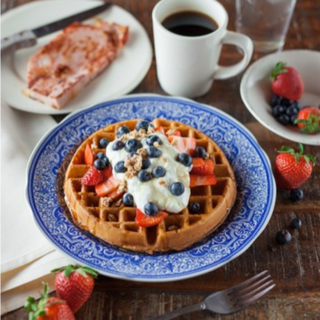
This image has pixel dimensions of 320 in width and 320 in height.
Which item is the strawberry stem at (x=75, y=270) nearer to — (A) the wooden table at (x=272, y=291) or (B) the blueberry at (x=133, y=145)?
(A) the wooden table at (x=272, y=291)

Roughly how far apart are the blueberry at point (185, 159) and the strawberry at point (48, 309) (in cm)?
70

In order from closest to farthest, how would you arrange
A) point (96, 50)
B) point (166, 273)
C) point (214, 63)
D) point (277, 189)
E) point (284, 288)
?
point (166, 273), point (284, 288), point (277, 189), point (214, 63), point (96, 50)

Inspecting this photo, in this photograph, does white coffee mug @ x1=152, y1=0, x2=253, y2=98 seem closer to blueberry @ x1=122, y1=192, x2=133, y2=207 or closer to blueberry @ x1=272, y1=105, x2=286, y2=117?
blueberry @ x1=272, y1=105, x2=286, y2=117

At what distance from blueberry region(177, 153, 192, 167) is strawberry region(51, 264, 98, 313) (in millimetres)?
551

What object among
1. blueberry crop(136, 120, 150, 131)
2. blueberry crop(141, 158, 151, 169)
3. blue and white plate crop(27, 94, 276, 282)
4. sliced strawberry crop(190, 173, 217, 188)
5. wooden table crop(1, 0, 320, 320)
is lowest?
wooden table crop(1, 0, 320, 320)

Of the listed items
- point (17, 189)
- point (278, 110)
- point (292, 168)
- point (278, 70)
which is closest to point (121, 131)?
point (17, 189)

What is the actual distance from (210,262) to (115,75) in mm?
1278

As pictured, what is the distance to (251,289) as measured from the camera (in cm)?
183

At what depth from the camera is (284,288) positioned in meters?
1.88

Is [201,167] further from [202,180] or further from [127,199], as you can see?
[127,199]

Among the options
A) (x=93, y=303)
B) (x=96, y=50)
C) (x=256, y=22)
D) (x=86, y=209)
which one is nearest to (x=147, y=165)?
(x=86, y=209)

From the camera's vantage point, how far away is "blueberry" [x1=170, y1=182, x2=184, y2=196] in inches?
73.0

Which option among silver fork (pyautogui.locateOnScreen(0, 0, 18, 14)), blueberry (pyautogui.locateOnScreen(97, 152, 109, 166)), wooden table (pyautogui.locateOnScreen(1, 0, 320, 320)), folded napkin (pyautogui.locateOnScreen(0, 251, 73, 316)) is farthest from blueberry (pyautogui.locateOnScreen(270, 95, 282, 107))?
silver fork (pyautogui.locateOnScreen(0, 0, 18, 14))

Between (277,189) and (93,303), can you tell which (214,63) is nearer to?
(277,189)
